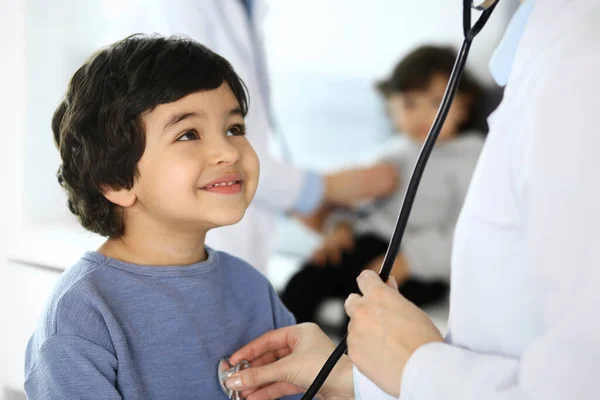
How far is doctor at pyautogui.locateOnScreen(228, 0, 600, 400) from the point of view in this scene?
0.56 meters

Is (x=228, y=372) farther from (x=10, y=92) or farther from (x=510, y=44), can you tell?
(x=10, y=92)

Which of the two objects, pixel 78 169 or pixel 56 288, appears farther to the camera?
pixel 78 169

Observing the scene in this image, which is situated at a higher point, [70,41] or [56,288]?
[70,41]

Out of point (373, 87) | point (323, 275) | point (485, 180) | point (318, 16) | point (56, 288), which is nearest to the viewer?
point (485, 180)

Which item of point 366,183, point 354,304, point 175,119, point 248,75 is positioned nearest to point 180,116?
point 175,119

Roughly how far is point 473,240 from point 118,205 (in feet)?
2.13

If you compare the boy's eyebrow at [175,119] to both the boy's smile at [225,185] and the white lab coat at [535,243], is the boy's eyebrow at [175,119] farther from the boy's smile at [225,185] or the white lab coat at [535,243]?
the white lab coat at [535,243]

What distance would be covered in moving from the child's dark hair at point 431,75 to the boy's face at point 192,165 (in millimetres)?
2105

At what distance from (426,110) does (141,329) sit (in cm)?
225

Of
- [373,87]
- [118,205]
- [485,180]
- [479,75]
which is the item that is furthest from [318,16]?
[485,180]

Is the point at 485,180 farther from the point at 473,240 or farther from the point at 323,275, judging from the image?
the point at 323,275

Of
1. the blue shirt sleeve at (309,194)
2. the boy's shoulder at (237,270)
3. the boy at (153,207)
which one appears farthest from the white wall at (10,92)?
the boy's shoulder at (237,270)

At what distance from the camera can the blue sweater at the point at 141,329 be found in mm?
920

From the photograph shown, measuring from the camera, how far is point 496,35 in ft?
10.3
